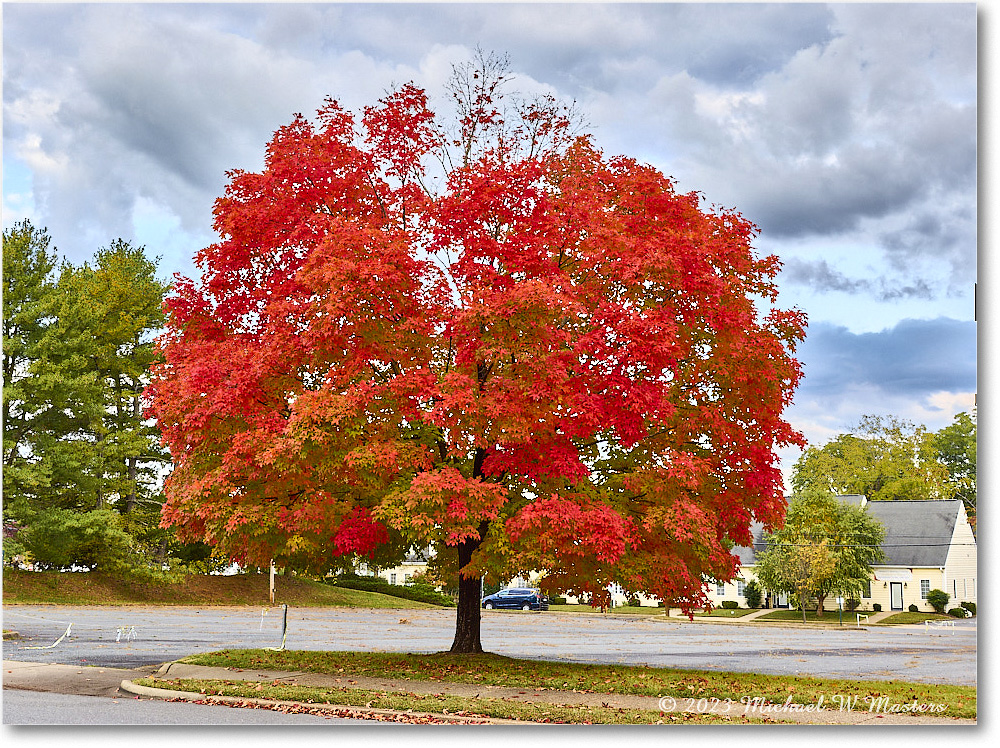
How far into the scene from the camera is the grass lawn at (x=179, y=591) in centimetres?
2883

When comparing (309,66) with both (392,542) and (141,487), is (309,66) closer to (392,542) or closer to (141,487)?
(392,542)

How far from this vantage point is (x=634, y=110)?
11.4 metres

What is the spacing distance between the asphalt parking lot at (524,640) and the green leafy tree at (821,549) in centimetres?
151

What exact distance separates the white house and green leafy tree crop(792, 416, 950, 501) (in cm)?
45

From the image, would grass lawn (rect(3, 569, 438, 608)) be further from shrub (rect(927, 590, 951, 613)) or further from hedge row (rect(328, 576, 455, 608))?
shrub (rect(927, 590, 951, 613))

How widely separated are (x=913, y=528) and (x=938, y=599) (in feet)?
19.0

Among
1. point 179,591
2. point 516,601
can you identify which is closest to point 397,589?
point 516,601

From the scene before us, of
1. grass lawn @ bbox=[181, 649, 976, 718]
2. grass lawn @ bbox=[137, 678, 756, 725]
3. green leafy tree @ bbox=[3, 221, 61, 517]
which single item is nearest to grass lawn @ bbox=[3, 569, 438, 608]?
green leafy tree @ bbox=[3, 221, 61, 517]

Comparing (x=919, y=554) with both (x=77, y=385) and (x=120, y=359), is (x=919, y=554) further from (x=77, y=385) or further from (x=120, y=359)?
(x=120, y=359)

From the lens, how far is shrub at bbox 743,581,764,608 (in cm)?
3565

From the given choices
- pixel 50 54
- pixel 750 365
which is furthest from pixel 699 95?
pixel 50 54

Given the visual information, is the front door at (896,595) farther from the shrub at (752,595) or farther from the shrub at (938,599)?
the shrub at (752,595)

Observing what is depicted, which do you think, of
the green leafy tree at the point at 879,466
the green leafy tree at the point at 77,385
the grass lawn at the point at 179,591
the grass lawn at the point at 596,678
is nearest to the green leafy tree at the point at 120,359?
the green leafy tree at the point at 77,385

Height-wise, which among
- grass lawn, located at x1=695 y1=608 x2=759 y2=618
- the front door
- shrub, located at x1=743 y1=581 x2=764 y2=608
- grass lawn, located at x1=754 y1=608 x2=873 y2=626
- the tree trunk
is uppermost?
the tree trunk
